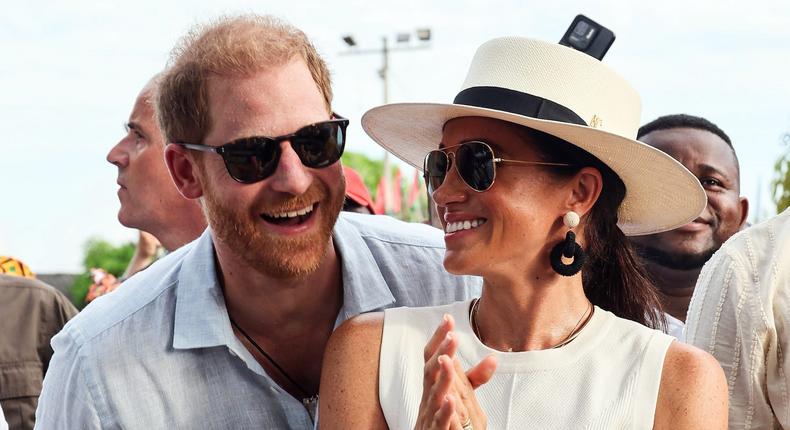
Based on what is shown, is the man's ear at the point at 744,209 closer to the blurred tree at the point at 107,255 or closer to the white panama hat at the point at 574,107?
the white panama hat at the point at 574,107

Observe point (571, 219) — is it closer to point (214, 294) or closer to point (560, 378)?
point (560, 378)

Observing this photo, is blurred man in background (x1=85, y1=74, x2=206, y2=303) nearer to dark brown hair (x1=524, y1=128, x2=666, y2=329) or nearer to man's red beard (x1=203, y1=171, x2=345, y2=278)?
man's red beard (x1=203, y1=171, x2=345, y2=278)

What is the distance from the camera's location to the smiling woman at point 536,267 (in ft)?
10.1

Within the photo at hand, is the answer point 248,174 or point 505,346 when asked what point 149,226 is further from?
point 505,346

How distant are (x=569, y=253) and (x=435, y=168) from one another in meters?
0.47

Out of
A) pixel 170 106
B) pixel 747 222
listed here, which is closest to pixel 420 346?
pixel 170 106

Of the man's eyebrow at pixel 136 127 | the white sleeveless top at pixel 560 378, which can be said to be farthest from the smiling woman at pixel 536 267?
the man's eyebrow at pixel 136 127

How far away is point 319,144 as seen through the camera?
3.54m

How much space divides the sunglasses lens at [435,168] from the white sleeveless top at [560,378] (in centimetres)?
45

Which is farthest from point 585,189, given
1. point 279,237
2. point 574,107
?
point 279,237

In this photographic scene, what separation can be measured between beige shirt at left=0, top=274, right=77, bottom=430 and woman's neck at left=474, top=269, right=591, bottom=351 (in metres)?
2.64

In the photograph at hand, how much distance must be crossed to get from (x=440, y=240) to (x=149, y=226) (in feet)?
5.66

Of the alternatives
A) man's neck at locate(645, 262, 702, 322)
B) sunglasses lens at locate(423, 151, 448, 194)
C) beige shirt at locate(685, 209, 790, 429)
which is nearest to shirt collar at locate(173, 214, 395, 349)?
sunglasses lens at locate(423, 151, 448, 194)

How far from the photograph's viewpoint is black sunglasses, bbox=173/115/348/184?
3477mm
